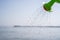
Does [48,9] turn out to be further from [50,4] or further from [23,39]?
[23,39]

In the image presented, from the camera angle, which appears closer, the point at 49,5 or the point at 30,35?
the point at 49,5

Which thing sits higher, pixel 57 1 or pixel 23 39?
pixel 57 1

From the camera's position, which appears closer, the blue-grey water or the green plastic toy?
the green plastic toy

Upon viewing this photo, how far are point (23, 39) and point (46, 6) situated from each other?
9.74 ft

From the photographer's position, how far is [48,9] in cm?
155

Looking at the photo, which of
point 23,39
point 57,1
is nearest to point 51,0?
point 57,1

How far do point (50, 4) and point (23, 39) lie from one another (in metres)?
3.01

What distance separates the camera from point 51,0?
1.55 meters

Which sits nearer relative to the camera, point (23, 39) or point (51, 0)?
point (51, 0)

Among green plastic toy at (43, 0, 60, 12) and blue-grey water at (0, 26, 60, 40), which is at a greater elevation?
green plastic toy at (43, 0, 60, 12)

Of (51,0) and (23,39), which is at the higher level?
(51,0)

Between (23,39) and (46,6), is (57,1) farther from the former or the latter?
(23,39)

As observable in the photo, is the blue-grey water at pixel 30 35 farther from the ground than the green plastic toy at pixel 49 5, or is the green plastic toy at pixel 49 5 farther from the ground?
the green plastic toy at pixel 49 5

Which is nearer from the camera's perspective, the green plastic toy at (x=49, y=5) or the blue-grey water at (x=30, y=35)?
the green plastic toy at (x=49, y=5)
